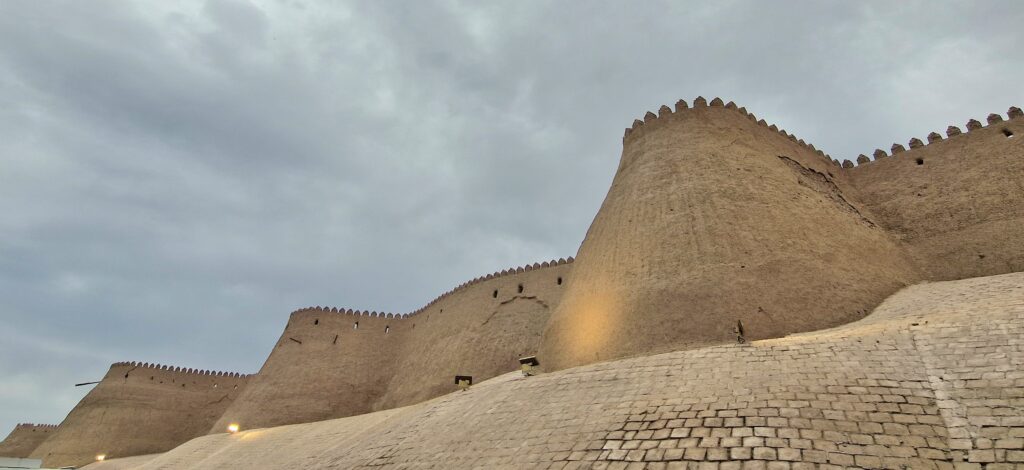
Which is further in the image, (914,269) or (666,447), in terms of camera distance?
(914,269)

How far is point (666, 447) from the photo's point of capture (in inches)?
243

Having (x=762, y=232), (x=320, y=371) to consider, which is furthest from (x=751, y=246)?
(x=320, y=371)

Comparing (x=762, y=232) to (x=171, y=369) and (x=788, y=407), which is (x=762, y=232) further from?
(x=171, y=369)

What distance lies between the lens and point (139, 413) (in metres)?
26.1

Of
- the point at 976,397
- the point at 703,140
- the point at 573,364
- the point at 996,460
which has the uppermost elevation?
the point at 703,140

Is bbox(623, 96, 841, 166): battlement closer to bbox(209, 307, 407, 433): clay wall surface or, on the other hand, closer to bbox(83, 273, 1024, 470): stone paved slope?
bbox(83, 273, 1024, 470): stone paved slope

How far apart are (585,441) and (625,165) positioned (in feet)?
34.0

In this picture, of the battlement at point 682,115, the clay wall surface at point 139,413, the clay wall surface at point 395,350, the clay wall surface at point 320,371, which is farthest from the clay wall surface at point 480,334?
the clay wall surface at point 139,413

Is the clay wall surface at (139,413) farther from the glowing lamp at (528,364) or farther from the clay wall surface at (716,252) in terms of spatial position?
the clay wall surface at (716,252)

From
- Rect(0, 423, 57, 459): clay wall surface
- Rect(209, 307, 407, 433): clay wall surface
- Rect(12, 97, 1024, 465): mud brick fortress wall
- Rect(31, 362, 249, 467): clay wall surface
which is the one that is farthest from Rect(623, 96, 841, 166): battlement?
Rect(0, 423, 57, 459): clay wall surface

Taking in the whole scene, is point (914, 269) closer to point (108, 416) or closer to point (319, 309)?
point (319, 309)

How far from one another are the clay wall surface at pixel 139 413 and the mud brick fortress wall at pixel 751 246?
12660 millimetres

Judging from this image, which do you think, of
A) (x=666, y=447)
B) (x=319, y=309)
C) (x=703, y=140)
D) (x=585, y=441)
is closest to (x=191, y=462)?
(x=319, y=309)

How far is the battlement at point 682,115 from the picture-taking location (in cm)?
1591
